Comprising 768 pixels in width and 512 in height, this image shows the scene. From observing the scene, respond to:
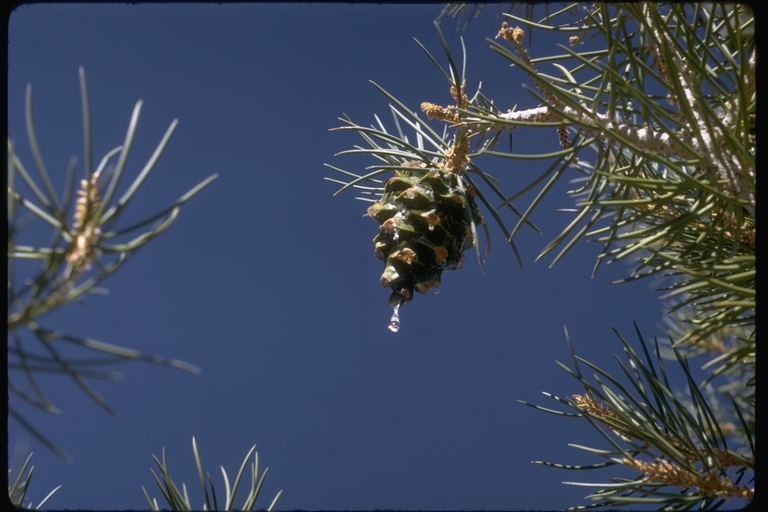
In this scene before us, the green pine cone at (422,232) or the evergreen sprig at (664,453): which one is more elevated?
the green pine cone at (422,232)

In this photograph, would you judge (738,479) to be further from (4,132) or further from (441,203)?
(4,132)

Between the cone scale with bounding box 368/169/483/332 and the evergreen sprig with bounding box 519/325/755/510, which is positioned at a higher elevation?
the cone scale with bounding box 368/169/483/332

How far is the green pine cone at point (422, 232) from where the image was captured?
0.55 metres

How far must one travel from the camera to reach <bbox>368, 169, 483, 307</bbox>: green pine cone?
55 centimetres

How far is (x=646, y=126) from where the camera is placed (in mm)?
421

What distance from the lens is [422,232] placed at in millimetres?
562

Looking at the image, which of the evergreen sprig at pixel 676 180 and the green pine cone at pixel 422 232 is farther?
the green pine cone at pixel 422 232

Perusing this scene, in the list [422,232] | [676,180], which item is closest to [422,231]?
[422,232]

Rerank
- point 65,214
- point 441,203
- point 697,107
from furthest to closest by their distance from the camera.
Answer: point 441,203
point 697,107
point 65,214

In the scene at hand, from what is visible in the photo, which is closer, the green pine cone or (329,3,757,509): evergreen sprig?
(329,3,757,509): evergreen sprig

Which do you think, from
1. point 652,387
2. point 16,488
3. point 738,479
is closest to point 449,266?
point 652,387

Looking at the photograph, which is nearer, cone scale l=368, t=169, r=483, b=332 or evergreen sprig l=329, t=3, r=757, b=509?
evergreen sprig l=329, t=3, r=757, b=509

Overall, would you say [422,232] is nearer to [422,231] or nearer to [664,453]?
[422,231]
